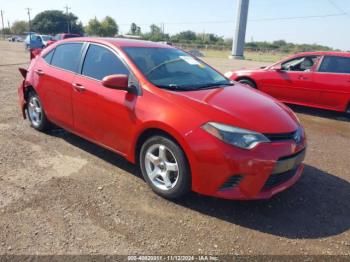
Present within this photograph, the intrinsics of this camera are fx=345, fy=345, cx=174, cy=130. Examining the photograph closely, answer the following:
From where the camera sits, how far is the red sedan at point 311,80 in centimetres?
765

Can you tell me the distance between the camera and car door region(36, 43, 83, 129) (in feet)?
15.4

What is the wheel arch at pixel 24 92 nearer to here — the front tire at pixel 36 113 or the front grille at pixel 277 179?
the front tire at pixel 36 113

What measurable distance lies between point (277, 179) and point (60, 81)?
3.17 metres

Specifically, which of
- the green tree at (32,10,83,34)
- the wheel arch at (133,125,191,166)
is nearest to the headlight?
the wheel arch at (133,125,191,166)

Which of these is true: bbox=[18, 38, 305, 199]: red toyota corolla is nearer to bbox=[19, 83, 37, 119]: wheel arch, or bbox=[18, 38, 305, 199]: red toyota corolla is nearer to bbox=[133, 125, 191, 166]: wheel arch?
bbox=[133, 125, 191, 166]: wheel arch

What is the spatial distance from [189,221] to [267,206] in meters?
0.90

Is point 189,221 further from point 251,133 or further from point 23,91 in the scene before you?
point 23,91

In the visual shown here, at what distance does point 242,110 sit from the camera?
358 cm

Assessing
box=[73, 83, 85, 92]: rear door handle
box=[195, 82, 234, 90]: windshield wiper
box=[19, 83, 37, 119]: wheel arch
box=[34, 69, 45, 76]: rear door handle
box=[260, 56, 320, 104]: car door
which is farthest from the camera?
box=[260, 56, 320, 104]: car door

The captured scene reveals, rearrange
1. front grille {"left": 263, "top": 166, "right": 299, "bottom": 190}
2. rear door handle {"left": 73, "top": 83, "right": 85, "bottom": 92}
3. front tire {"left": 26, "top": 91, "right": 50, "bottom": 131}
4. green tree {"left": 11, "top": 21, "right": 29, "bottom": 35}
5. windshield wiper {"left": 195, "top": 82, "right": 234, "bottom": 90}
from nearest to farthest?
front grille {"left": 263, "top": 166, "right": 299, "bottom": 190} < windshield wiper {"left": 195, "top": 82, "right": 234, "bottom": 90} < rear door handle {"left": 73, "top": 83, "right": 85, "bottom": 92} < front tire {"left": 26, "top": 91, "right": 50, "bottom": 131} < green tree {"left": 11, "top": 21, "right": 29, "bottom": 35}

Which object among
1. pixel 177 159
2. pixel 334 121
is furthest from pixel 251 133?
pixel 334 121

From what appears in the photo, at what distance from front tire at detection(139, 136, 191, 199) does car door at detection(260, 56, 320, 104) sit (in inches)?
219

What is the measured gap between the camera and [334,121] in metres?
7.72

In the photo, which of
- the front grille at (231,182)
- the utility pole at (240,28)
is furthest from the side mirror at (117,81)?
the utility pole at (240,28)
